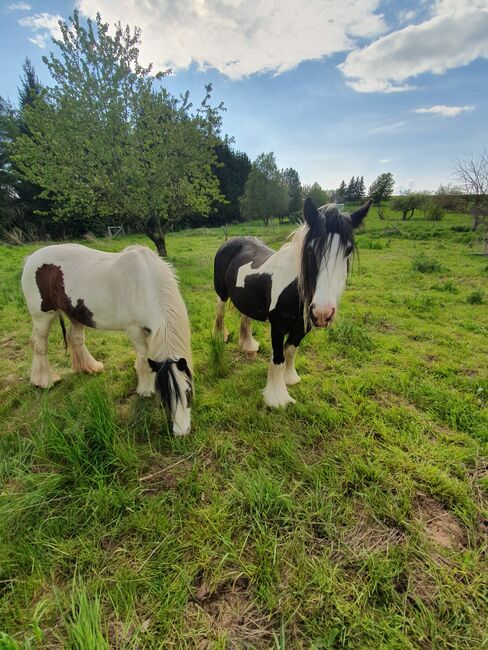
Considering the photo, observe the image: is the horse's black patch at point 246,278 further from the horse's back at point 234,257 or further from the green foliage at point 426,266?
the green foliage at point 426,266

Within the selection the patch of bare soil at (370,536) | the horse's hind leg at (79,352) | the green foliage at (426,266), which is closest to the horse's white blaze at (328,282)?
the patch of bare soil at (370,536)

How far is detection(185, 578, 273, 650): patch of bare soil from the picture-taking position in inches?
51.2

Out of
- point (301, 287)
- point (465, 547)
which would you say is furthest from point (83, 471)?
point (465, 547)

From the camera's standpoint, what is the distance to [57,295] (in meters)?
3.07

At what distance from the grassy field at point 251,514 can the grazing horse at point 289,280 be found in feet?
A: 2.13

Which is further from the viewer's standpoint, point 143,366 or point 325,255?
point 143,366

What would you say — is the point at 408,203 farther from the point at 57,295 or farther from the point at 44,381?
the point at 44,381

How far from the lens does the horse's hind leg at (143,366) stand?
292 cm

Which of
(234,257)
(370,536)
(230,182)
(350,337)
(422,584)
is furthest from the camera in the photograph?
(230,182)

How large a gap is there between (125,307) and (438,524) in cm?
309

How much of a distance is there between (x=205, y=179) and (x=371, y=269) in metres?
8.17

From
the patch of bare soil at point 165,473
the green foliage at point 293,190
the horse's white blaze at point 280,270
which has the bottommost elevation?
the patch of bare soil at point 165,473

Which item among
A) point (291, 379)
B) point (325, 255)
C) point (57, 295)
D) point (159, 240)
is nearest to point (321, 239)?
point (325, 255)

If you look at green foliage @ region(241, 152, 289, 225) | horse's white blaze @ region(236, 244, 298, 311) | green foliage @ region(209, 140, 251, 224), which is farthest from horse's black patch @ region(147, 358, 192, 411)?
green foliage @ region(209, 140, 251, 224)
